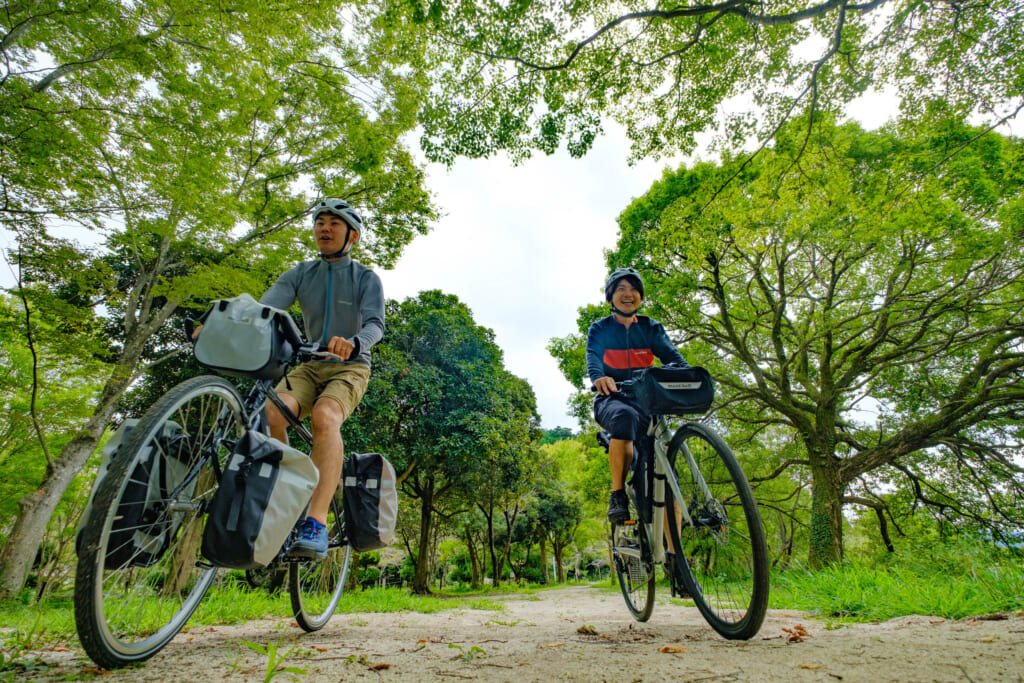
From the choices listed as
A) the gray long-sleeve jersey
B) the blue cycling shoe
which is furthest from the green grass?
the gray long-sleeve jersey

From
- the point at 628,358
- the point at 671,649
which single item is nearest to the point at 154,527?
the point at 671,649

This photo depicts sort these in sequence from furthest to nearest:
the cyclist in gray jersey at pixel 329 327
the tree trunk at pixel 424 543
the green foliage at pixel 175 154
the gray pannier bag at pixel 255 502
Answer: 1. the tree trunk at pixel 424 543
2. the green foliage at pixel 175 154
3. the cyclist in gray jersey at pixel 329 327
4. the gray pannier bag at pixel 255 502

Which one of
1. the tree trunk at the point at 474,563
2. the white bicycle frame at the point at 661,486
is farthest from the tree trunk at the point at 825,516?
the tree trunk at the point at 474,563

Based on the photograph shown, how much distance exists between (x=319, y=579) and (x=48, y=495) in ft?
25.2

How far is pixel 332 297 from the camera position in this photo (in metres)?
2.68

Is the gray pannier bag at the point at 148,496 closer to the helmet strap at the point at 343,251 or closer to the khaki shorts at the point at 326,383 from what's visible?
the khaki shorts at the point at 326,383

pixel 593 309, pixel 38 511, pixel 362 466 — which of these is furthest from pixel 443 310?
pixel 362 466

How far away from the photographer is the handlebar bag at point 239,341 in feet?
5.72

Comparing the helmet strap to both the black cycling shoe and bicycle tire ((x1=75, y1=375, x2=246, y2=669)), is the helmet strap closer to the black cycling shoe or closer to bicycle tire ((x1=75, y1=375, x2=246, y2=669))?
bicycle tire ((x1=75, y1=375, x2=246, y2=669))

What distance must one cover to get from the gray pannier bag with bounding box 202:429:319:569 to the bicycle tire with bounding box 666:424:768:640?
1.96m

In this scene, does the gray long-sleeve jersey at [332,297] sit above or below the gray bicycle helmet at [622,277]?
below

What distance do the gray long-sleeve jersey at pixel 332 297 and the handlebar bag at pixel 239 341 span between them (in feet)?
2.57

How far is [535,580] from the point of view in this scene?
35.0 metres

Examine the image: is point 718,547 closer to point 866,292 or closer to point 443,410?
point 443,410
